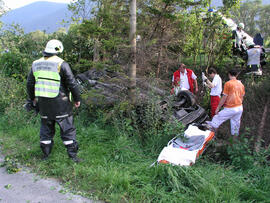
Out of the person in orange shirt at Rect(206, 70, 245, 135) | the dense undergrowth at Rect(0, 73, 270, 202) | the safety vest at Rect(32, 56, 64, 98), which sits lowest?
the dense undergrowth at Rect(0, 73, 270, 202)

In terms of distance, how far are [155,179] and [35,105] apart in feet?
8.20

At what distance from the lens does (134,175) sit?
3424mm

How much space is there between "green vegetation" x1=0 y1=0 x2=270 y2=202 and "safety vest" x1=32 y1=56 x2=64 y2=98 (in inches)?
45.1

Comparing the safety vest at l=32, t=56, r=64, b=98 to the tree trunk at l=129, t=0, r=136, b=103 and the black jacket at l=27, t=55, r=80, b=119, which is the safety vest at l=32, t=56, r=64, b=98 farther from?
the tree trunk at l=129, t=0, r=136, b=103

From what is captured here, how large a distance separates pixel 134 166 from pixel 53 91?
178 cm

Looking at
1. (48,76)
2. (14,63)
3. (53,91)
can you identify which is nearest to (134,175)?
(53,91)

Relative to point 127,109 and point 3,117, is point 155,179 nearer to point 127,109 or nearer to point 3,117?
point 127,109

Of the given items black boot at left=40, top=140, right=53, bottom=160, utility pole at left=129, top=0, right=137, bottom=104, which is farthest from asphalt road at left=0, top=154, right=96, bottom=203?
utility pole at left=129, top=0, right=137, bottom=104

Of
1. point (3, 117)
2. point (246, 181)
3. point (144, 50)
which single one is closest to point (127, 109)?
point (144, 50)

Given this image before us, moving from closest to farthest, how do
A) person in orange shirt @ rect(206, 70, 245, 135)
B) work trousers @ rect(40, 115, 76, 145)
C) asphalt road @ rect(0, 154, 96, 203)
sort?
asphalt road @ rect(0, 154, 96, 203)
work trousers @ rect(40, 115, 76, 145)
person in orange shirt @ rect(206, 70, 245, 135)

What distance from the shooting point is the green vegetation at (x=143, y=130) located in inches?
126

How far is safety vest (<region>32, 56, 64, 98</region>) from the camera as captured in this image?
3.68 metres

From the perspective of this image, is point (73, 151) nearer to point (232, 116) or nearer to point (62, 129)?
point (62, 129)

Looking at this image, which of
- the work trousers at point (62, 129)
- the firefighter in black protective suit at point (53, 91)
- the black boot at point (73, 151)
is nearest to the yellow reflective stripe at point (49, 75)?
the firefighter in black protective suit at point (53, 91)
